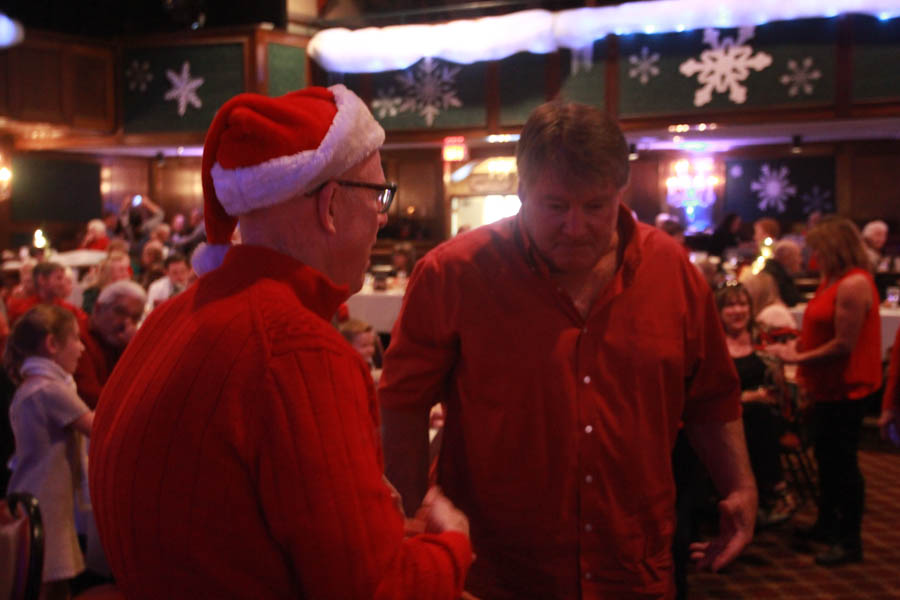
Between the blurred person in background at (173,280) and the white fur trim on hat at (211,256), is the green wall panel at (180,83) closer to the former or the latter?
the blurred person in background at (173,280)

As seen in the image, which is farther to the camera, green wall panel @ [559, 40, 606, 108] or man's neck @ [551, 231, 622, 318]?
green wall panel @ [559, 40, 606, 108]

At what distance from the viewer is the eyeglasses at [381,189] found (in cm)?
115

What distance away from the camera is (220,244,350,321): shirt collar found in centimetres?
107

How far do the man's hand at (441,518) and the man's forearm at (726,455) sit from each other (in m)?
0.80

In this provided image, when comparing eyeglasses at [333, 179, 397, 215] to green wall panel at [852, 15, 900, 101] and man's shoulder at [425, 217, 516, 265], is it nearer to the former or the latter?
man's shoulder at [425, 217, 516, 265]

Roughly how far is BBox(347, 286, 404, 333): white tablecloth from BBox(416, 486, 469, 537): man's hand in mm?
7227

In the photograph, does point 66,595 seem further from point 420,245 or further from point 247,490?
point 420,245

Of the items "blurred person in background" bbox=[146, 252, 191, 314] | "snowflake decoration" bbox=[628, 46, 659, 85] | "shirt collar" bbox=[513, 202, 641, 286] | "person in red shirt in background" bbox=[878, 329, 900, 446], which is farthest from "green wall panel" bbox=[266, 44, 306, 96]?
"shirt collar" bbox=[513, 202, 641, 286]

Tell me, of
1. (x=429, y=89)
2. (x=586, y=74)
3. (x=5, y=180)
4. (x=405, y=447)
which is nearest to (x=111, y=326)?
(x=405, y=447)

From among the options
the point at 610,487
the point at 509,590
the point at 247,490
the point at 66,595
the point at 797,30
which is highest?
the point at 797,30

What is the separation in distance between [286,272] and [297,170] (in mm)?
126

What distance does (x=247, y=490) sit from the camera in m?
0.95

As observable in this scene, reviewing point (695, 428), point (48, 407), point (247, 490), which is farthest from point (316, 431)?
point (48, 407)

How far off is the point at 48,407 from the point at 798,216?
13273 millimetres
